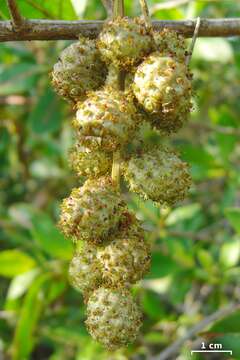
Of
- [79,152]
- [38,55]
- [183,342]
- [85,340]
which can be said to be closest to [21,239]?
[85,340]

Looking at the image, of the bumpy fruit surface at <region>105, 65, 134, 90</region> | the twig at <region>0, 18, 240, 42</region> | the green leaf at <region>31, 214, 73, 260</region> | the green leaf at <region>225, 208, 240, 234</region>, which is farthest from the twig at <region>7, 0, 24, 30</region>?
the green leaf at <region>31, 214, 73, 260</region>

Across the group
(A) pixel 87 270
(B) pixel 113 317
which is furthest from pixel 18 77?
(B) pixel 113 317

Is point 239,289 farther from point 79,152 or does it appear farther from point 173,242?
point 79,152

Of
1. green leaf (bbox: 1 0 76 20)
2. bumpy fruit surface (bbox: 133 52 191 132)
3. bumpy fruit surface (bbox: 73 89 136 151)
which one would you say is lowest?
bumpy fruit surface (bbox: 73 89 136 151)

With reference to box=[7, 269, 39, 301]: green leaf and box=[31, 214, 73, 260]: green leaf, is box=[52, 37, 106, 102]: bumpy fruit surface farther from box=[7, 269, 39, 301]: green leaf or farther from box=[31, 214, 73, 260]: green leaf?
box=[7, 269, 39, 301]: green leaf

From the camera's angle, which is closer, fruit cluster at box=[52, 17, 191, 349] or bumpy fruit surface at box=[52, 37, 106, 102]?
fruit cluster at box=[52, 17, 191, 349]

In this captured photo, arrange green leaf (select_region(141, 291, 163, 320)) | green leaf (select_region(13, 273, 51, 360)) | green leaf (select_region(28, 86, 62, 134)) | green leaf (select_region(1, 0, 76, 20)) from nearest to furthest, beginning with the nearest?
green leaf (select_region(1, 0, 76, 20)) → green leaf (select_region(13, 273, 51, 360)) → green leaf (select_region(141, 291, 163, 320)) → green leaf (select_region(28, 86, 62, 134))

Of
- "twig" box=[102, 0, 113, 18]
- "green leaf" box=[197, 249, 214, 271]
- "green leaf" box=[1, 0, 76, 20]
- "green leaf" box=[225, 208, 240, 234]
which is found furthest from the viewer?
"green leaf" box=[197, 249, 214, 271]

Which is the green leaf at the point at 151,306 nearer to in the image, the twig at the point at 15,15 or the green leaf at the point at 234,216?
the green leaf at the point at 234,216

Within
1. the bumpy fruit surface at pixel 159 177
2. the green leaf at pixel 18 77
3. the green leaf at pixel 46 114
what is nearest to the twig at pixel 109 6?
the bumpy fruit surface at pixel 159 177
